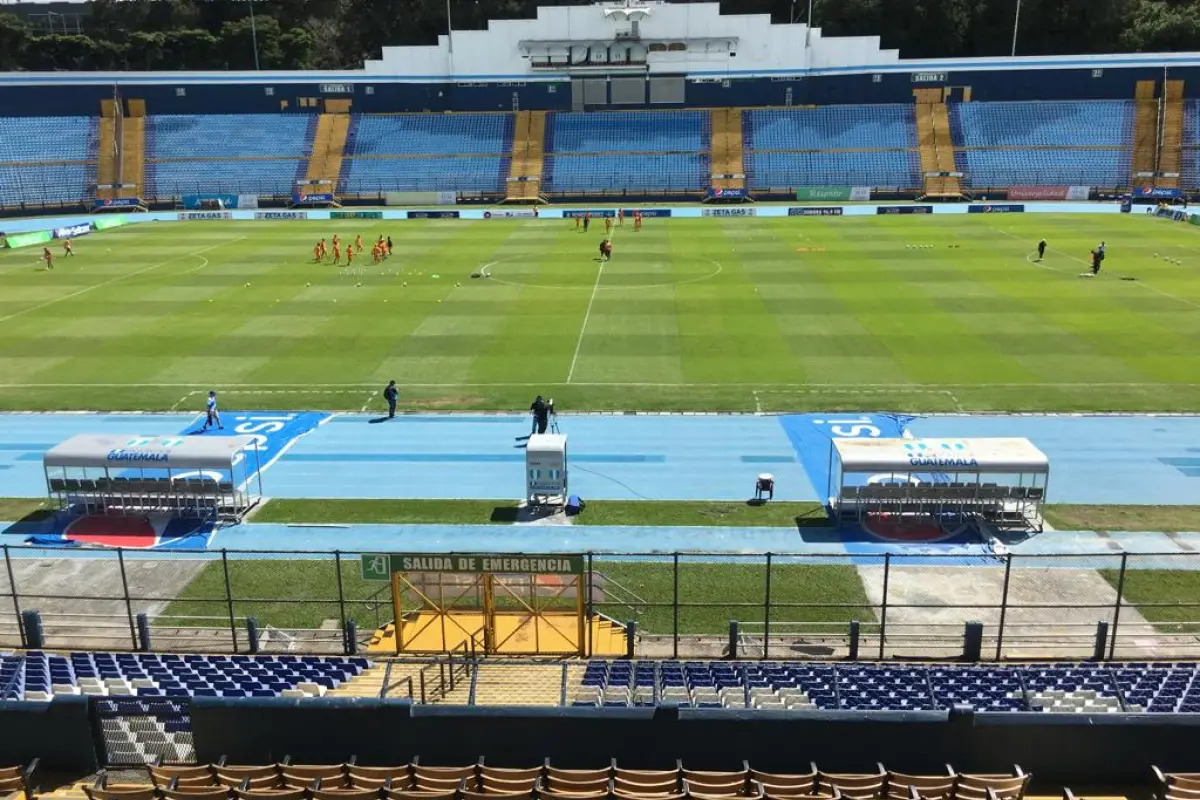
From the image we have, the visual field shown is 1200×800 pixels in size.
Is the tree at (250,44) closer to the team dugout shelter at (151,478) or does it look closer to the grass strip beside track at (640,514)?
the team dugout shelter at (151,478)

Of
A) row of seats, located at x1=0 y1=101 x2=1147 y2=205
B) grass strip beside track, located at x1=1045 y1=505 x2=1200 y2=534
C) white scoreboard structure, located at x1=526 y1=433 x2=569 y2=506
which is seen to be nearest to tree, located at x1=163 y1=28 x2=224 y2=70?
row of seats, located at x1=0 y1=101 x2=1147 y2=205

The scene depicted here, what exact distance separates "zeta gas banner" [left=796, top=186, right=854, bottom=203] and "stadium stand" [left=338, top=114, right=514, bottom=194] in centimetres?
2589

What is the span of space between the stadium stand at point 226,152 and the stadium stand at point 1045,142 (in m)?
58.6

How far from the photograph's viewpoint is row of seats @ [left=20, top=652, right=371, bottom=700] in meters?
13.0

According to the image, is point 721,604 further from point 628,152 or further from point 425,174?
point 425,174

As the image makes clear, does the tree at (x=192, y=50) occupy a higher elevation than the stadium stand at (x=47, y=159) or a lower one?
higher

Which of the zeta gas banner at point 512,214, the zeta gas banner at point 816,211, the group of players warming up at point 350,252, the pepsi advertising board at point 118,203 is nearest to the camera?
the group of players warming up at point 350,252

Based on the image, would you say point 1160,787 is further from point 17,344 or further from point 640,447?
point 17,344

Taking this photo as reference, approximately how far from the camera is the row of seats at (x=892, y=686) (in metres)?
12.5

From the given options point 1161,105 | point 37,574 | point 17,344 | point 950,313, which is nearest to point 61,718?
point 37,574

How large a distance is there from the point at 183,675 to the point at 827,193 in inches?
2825

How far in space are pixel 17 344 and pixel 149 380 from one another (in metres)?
8.92

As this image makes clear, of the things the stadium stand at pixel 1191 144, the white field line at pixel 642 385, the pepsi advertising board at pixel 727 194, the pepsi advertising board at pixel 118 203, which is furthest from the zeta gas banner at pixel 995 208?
the pepsi advertising board at pixel 118 203

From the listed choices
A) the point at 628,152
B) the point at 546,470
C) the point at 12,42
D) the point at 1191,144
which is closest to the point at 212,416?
the point at 546,470
